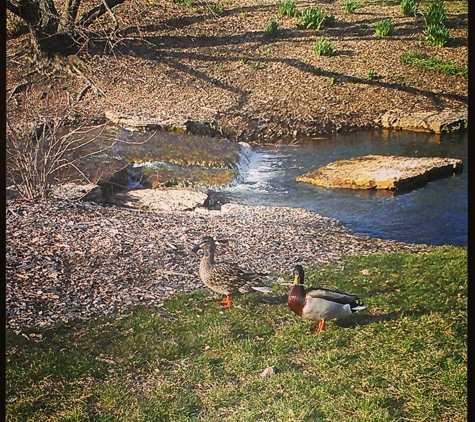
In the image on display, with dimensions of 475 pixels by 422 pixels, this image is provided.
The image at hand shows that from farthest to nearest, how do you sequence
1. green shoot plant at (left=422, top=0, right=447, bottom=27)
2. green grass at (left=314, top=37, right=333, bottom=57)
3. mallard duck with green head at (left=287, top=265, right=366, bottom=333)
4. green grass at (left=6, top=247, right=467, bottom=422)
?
green grass at (left=314, top=37, right=333, bottom=57) < green shoot plant at (left=422, top=0, right=447, bottom=27) < mallard duck with green head at (left=287, top=265, right=366, bottom=333) < green grass at (left=6, top=247, right=467, bottom=422)

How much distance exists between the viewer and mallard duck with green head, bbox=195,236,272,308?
9.80ft

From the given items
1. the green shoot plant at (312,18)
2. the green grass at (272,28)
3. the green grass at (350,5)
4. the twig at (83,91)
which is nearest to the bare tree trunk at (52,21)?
the twig at (83,91)

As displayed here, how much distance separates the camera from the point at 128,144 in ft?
10.3

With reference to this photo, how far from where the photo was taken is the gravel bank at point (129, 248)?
117 inches

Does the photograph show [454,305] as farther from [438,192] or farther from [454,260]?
[438,192]

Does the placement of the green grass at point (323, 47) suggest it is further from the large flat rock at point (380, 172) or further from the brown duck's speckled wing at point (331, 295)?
the brown duck's speckled wing at point (331, 295)

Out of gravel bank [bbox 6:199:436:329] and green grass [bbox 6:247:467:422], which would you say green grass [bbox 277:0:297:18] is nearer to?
gravel bank [bbox 6:199:436:329]

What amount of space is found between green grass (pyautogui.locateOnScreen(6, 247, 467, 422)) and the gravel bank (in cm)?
7

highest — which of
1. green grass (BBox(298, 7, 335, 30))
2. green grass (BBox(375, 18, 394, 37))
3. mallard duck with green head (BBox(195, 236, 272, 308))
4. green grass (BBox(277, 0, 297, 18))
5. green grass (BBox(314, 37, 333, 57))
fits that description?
green grass (BBox(277, 0, 297, 18))

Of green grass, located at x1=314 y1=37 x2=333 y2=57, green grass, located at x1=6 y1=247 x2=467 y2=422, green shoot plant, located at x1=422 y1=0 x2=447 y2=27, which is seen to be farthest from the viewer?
green grass, located at x1=314 y1=37 x2=333 y2=57

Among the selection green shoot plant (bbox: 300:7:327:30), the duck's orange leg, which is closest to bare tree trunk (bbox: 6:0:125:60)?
green shoot plant (bbox: 300:7:327:30)

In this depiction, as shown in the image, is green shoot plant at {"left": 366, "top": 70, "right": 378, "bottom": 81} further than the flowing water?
Yes

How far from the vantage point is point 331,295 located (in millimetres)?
2961

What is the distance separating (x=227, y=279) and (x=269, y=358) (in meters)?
0.34
